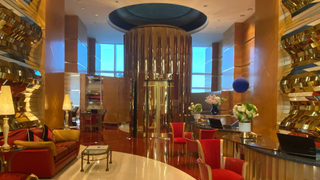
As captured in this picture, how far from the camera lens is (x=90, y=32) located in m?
10.9

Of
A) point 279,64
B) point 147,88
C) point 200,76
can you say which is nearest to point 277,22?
point 279,64

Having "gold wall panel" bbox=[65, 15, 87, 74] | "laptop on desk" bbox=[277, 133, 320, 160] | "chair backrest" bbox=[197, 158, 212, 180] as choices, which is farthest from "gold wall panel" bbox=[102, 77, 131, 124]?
"laptop on desk" bbox=[277, 133, 320, 160]

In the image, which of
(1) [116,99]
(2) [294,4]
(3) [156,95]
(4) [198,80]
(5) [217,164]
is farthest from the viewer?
(4) [198,80]

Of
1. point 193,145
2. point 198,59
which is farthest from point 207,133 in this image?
point 198,59

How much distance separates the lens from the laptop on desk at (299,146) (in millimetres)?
2619

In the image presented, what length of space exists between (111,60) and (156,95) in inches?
184

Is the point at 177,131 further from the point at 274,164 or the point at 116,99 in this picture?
the point at 274,164

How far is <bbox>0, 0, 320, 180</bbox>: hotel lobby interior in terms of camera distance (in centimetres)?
357

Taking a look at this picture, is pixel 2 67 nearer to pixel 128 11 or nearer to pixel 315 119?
pixel 315 119

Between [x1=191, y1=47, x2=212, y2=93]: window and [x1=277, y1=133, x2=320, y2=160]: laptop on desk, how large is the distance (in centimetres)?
1007

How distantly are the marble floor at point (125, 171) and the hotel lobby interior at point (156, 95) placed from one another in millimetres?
39

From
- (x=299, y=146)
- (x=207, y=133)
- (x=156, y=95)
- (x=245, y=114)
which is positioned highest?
(x=156, y=95)

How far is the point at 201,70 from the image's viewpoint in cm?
1333

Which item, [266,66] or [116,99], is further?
[116,99]
